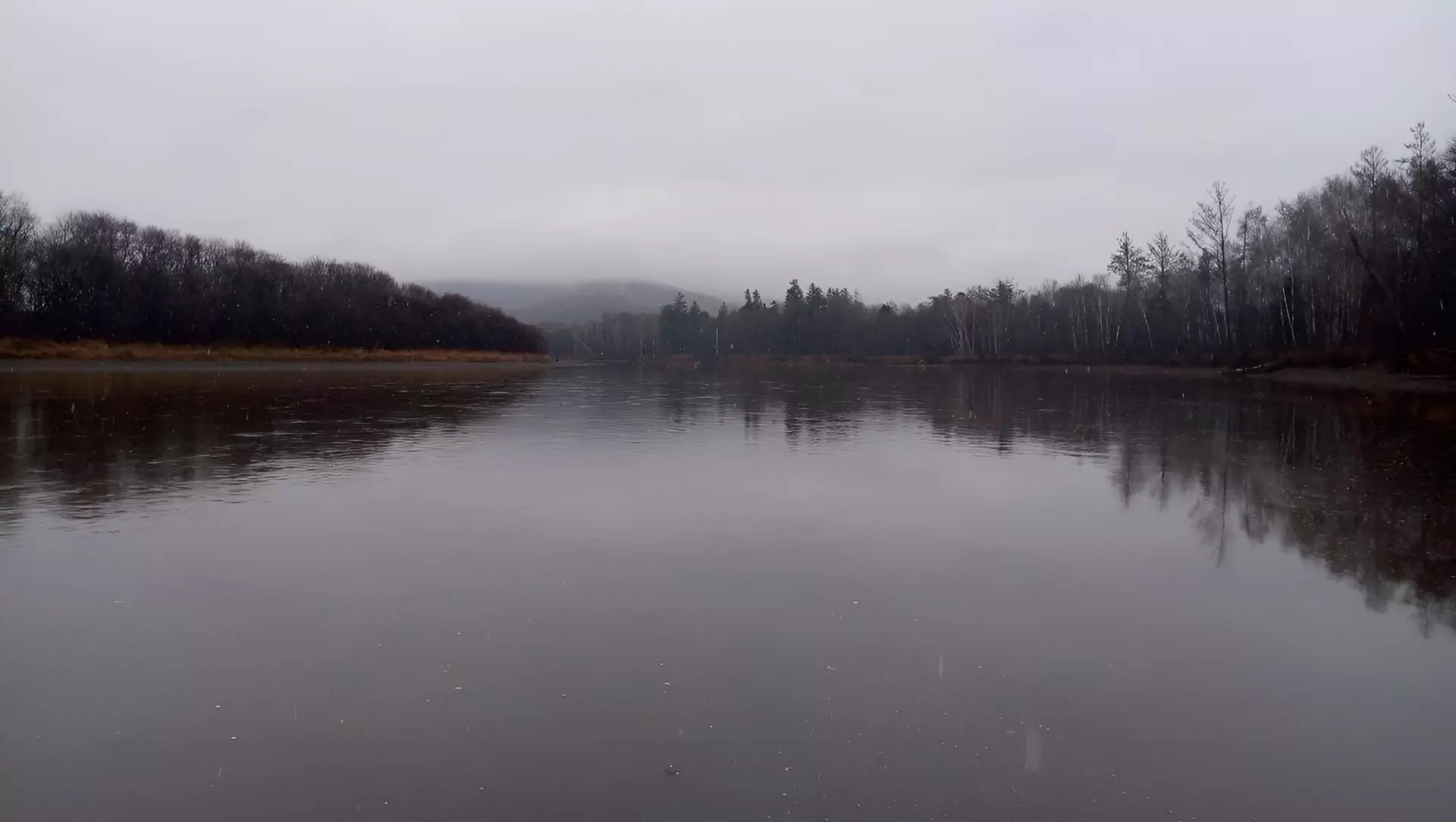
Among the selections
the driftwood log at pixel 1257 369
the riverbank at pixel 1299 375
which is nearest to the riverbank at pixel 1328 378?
the riverbank at pixel 1299 375

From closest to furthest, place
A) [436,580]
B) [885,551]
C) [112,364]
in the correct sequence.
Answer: [436,580]
[885,551]
[112,364]

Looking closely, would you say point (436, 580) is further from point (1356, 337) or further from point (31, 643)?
point (1356, 337)

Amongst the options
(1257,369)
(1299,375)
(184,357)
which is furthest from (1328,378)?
(184,357)

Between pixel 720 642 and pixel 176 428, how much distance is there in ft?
51.7

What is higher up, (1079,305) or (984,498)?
(1079,305)

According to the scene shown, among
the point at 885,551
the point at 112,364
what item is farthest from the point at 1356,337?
the point at 112,364

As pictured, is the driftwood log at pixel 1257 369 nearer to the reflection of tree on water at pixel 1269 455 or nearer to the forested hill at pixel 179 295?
the reflection of tree on water at pixel 1269 455

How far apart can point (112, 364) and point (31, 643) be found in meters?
53.6

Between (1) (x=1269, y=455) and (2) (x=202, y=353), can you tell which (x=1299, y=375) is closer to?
(1) (x=1269, y=455)

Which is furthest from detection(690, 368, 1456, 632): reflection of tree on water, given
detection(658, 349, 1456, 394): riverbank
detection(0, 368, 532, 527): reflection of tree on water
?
detection(0, 368, 532, 527): reflection of tree on water

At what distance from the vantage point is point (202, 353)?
5659 centimetres

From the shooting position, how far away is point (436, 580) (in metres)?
6.43

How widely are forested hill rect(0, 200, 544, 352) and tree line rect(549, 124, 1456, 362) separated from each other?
64.4m

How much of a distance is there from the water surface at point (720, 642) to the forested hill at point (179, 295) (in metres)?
53.7
